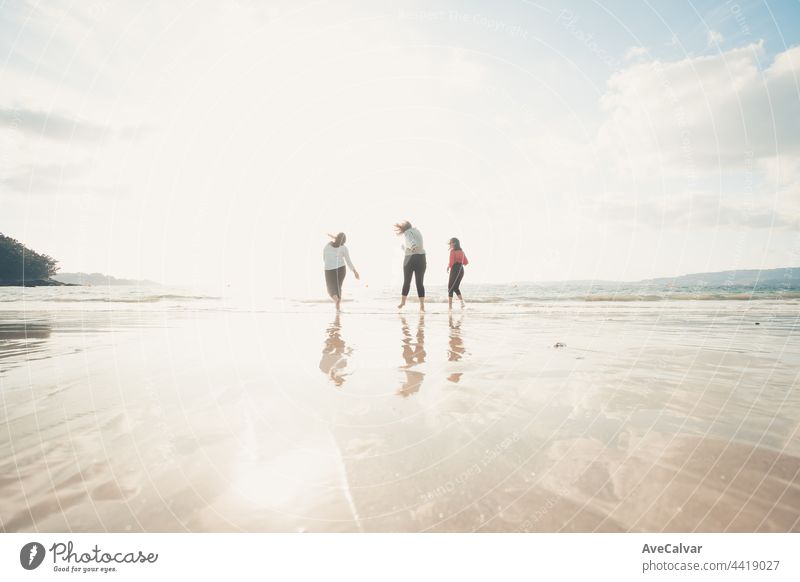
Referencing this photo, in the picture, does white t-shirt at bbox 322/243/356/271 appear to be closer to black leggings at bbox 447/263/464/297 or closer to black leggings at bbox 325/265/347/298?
black leggings at bbox 325/265/347/298

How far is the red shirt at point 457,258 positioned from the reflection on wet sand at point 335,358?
8276 millimetres

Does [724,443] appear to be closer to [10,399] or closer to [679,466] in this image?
[679,466]

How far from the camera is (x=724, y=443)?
2375 mm

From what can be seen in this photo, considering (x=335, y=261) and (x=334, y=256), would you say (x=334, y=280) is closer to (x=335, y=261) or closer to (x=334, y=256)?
(x=335, y=261)

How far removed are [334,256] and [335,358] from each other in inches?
354

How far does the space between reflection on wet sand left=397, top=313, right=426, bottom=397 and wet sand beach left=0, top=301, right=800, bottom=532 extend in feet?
0.15

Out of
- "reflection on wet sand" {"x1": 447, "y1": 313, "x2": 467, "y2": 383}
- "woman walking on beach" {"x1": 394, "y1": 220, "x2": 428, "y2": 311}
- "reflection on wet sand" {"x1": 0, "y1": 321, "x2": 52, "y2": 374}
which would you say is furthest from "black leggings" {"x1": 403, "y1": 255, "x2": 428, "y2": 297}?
"reflection on wet sand" {"x1": 0, "y1": 321, "x2": 52, "y2": 374}

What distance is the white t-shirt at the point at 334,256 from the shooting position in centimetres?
1360

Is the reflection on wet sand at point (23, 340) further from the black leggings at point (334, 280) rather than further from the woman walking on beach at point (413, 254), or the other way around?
the woman walking on beach at point (413, 254)

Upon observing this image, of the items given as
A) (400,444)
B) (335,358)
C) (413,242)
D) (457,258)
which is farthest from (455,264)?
(400,444)

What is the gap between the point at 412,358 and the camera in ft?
16.3

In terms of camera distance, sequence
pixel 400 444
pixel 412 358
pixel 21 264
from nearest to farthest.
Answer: pixel 400 444, pixel 412 358, pixel 21 264

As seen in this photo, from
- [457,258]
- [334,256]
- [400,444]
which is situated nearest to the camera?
[400,444]

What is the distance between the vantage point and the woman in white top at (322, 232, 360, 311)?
535 inches
